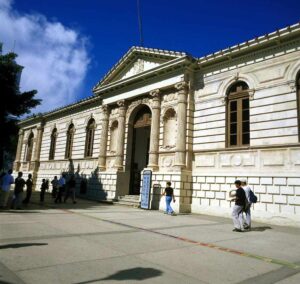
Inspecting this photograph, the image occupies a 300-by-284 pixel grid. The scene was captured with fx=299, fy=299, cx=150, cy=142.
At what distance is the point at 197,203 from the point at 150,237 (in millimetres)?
8023

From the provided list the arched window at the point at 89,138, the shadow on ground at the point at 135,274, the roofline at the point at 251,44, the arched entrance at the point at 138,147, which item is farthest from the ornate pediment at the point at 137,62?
the shadow on ground at the point at 135,274

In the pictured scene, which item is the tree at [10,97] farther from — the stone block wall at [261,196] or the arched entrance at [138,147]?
the stone block wall at [261,196]

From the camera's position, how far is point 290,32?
1345 cm

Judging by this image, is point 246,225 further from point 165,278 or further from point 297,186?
point 165,278

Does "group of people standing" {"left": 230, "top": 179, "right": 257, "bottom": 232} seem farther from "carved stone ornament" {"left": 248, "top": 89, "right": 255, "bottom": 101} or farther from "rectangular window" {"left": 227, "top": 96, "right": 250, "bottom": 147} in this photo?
"carved stone ornament" {"left": 248, "top": 89, "right": 255, "bottom": 101}

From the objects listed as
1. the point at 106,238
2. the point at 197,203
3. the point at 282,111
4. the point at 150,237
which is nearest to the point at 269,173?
the point at 282,111

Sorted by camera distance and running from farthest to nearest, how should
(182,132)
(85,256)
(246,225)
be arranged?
(182,132)
(246,225)
(85,256)

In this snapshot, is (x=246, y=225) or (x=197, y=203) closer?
(x=246, y=225)

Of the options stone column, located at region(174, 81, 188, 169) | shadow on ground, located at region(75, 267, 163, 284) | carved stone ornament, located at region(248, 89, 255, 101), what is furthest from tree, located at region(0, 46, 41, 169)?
shadow on ground, located at region(75, 267, 163, 284)

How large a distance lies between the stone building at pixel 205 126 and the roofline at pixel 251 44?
5cm

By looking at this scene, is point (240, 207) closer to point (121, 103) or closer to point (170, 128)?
point (170, 128)

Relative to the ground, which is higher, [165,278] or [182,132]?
[182,132]

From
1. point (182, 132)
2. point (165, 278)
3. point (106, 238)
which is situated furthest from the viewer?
point (182, 132)

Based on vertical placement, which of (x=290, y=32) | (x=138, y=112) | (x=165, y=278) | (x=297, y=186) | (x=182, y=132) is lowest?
(x=165, y=278)
